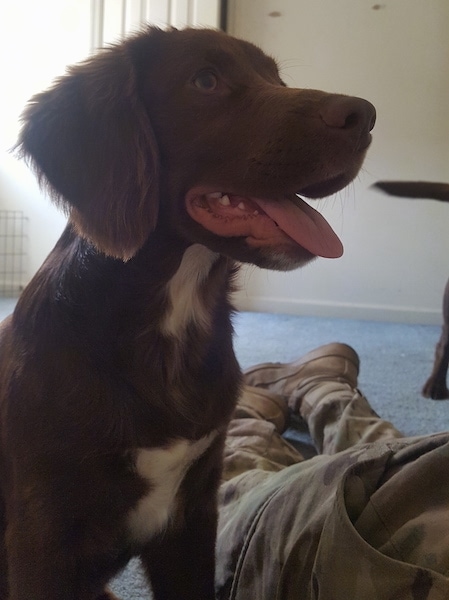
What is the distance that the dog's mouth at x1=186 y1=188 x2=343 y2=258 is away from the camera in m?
0.75

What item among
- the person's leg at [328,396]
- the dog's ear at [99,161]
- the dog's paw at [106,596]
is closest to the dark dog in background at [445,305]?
the person's leg at [328,396]

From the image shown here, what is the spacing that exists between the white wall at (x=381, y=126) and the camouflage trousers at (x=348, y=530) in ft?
6.62

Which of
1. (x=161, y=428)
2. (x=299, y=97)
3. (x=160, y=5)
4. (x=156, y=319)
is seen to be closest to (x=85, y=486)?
(x=161, y=428)

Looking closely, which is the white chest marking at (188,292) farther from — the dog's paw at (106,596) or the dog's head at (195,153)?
the dog's paw at (106,596)

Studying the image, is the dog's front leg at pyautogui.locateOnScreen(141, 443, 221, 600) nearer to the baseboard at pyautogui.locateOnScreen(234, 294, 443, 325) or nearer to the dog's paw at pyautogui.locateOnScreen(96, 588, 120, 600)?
the dog's paw at pyautogui.locateOnScreen(96, 588, 120, 600)

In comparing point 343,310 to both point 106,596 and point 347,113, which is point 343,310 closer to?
point 106,596

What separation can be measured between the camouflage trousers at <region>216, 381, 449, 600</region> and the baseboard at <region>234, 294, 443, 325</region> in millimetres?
2163

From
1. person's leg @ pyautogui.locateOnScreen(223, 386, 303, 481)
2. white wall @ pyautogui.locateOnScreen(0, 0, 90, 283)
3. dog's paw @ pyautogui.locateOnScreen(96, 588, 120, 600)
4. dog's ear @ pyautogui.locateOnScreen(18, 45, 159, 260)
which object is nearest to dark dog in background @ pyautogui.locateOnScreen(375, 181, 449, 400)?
person's leg @ pyautogui.locateOnScreen(223, 386, 303, 481)

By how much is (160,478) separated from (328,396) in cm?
86

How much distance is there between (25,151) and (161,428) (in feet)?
1.23

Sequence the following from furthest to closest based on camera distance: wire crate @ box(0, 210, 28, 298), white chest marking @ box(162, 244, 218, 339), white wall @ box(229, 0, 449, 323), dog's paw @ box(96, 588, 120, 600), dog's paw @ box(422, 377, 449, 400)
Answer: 1. wire crate @ box(0, 210, 28, 298)
2. white wall @ box(229, 0, 449, 323)
3. dog's paw @ box(422, 377, 449, 400)
4. dog's paw @ box(96, 588, 120, 600)
5. white chest marking @ box(162, 244, 218, 339)

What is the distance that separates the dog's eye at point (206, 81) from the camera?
787 millimetres

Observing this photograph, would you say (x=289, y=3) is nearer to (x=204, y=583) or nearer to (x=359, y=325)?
(x=359, y=325)

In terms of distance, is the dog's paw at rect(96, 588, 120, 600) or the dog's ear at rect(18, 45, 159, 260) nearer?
the dog's ear at rect(18, 45, 159, 260)
